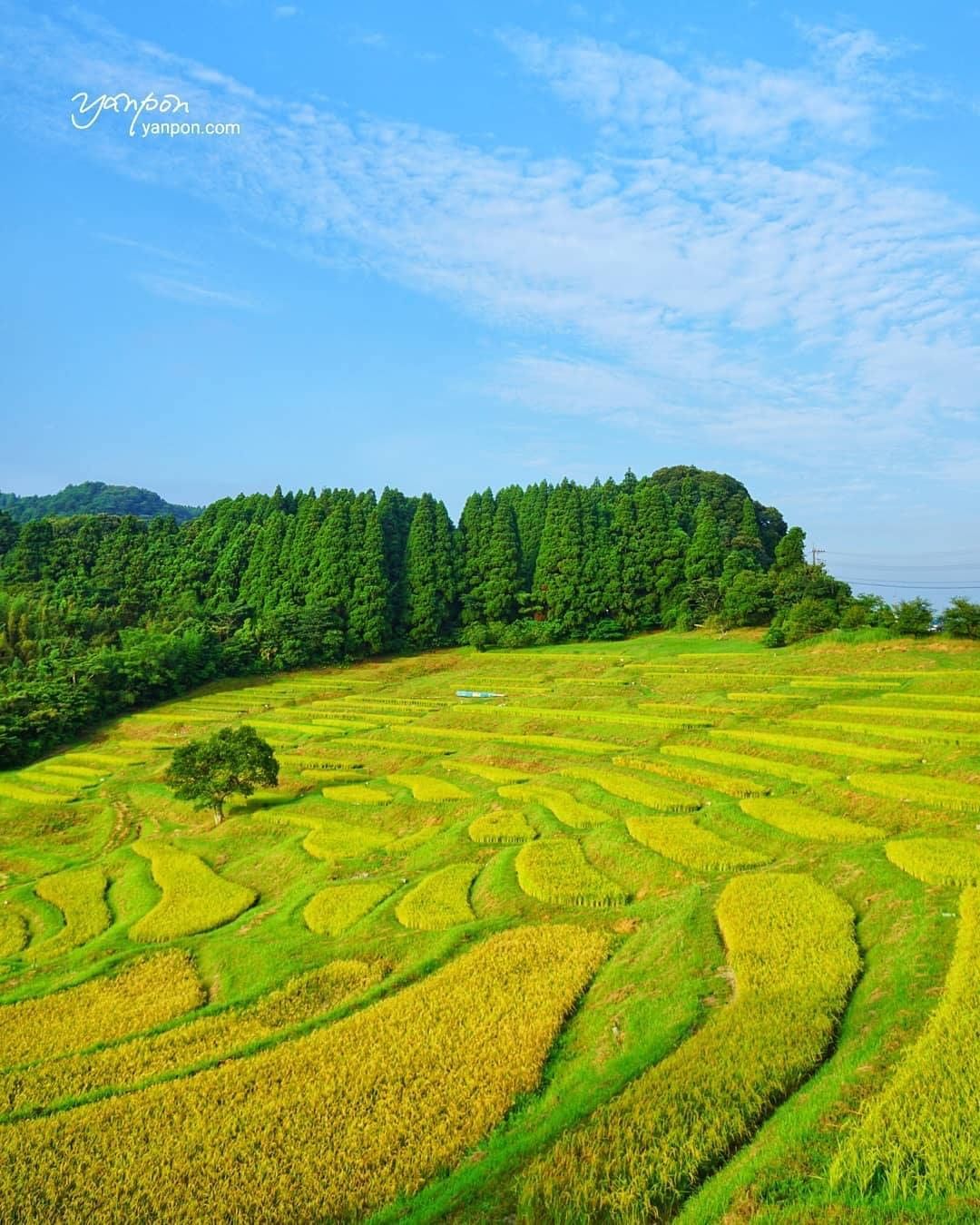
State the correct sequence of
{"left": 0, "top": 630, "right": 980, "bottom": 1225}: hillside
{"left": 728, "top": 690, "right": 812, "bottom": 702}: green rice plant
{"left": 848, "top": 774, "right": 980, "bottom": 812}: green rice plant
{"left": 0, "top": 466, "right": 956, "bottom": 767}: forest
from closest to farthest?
1. {"left": 0, "top": 630, "right": 980, "bottom": 1225}: hillside
2. {"left": 848, "top": 774, "right": 980, "bottom": 812}: green rice plant
3. {"left": 728, "top": 690, "right": 812, "bottom": 702}: green rice plant
4. {"left": 0, "top": 466, "right": 956, "bottom": 767}: forest

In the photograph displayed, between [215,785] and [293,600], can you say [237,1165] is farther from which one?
[293,600]

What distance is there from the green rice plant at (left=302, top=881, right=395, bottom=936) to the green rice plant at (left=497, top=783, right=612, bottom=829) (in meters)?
7.08

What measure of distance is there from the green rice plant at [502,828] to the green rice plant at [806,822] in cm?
714

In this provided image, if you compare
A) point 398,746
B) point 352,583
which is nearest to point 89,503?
point 352,583

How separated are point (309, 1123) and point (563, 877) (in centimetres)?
1091

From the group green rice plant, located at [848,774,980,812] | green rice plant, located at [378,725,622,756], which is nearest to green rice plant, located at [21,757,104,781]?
green rice plant, located at [378,725,622,756]

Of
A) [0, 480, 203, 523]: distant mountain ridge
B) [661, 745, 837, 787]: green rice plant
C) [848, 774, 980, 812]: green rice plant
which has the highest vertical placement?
[0, 480, 203, 523]: distant mountain ridge

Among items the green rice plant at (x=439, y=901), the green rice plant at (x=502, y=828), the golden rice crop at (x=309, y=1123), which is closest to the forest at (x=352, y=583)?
the green rice plant at (x=502, y=828)

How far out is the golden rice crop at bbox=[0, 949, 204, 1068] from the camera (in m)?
14.1

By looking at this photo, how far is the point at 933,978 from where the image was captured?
1215 centimetres

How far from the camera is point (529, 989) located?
13898mm

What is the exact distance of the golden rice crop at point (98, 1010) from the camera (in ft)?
46.3

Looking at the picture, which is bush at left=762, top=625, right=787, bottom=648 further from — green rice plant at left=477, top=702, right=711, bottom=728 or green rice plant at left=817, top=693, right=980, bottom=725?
green rice plant at left=817, top=693, right=980, bottom=725

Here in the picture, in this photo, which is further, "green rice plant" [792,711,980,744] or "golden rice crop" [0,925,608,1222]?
"green rice plant" [792,711,980,744]
